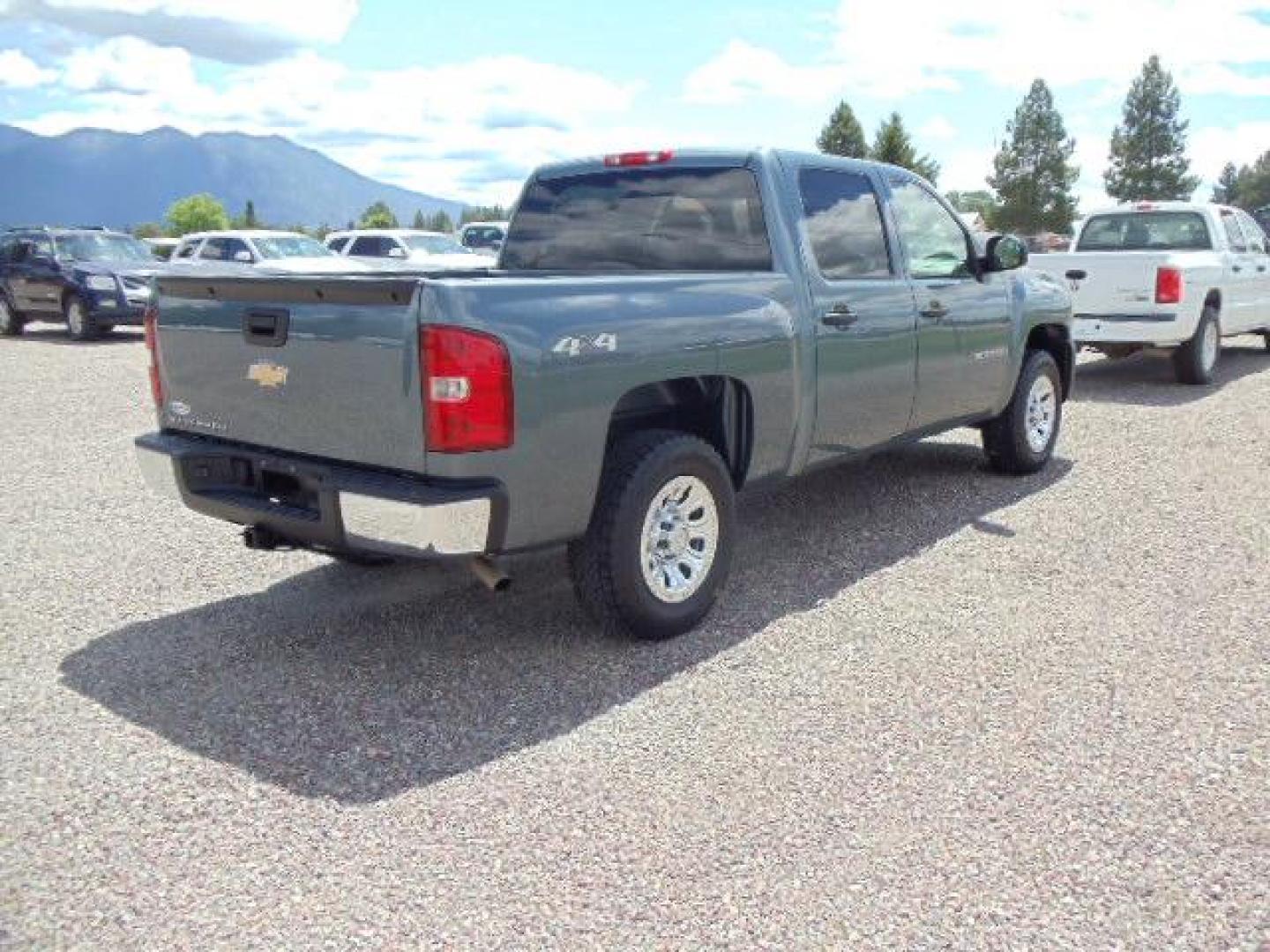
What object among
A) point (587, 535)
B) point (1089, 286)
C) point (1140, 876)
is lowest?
point (1140, 876)

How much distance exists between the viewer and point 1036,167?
79.2 meters

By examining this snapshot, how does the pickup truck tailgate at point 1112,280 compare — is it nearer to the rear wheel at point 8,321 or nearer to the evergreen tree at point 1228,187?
the rear wheel at point 8,321

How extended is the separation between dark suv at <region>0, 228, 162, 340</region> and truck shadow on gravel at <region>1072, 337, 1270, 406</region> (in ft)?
44.6

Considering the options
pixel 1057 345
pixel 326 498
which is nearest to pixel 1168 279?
pixel 1057 345

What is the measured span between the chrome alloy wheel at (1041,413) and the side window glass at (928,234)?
1.30 m

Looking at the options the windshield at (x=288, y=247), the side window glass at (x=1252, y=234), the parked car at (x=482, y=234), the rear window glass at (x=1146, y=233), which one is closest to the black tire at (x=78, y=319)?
the windshield at (x=288, y=247)

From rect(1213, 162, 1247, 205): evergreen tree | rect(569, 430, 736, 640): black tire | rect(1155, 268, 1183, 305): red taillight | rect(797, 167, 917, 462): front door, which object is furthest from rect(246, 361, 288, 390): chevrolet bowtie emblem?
rect(1213, 162, 1247, 205): evergreen tree

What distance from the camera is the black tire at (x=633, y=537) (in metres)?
4.15

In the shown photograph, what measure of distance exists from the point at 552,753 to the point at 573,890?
2.50 ft

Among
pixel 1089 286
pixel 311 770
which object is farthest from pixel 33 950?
pixel 1089 286

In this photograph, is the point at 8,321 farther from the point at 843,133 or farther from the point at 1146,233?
the point at 843,133

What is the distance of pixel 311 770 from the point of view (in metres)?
3.40

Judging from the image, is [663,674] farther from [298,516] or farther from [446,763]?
[298,516]

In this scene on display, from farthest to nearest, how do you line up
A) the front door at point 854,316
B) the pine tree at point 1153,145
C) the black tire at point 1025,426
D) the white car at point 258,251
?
the pine tree at point 1153,145
the white car at point 258,251
the black tire at point 1025,426
the front door at point 854,316
